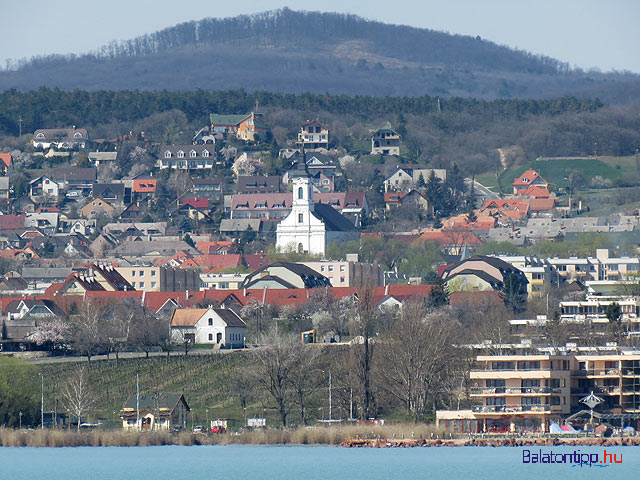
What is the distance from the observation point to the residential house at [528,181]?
614 ft

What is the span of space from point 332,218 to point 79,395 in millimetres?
83593

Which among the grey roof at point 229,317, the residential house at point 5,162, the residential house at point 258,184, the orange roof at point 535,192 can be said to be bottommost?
the grey roof at point 229,317

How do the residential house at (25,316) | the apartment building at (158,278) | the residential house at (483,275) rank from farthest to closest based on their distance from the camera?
the apartment building at (158,278) → the residential house at (483,275) → the residential house at (25,316)

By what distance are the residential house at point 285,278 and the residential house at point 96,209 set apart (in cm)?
5327

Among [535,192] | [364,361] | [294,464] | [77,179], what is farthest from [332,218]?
[294,464]

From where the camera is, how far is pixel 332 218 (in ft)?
526

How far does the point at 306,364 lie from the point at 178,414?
7.51m

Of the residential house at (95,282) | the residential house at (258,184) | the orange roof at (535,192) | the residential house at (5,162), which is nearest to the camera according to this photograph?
the residential house at (95,282)

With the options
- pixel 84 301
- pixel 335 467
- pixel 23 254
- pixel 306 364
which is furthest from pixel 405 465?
pixel 23 254

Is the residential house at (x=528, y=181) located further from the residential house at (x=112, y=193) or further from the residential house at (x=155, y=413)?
the residential house at (x=155, y=413)

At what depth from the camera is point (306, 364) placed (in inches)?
3312

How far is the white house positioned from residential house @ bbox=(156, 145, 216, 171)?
9013cm

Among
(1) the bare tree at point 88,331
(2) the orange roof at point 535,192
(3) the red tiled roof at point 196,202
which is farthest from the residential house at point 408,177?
(1) the bare tree at point 88,331

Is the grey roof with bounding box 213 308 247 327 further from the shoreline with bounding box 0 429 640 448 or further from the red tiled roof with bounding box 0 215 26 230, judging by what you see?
the red tiled roof with bounding box 0 215 26 230
